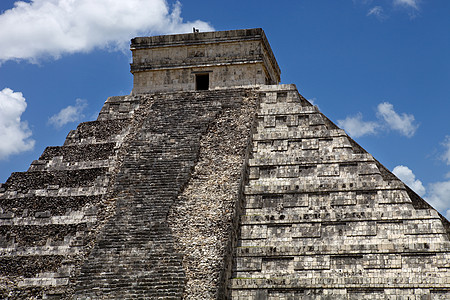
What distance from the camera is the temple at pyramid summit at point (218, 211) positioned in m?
14.9

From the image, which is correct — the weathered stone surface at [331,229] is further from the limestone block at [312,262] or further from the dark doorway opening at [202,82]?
the dark doorway opening at [202,82]

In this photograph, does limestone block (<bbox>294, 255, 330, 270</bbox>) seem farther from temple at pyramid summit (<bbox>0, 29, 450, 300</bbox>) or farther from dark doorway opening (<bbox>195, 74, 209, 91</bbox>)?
dark doorway opening (<bbox>195, 74, 209, 91</bbox>)

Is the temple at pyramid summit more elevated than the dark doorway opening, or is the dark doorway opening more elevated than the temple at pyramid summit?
the dark doorway opening

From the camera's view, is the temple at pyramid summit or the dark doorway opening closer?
the temple at pyramid summit

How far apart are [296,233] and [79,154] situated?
5.93 metres

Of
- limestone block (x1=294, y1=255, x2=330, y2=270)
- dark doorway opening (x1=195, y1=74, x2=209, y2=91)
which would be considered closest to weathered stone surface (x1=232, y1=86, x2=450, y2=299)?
limestone block (x1=294, y1=255, x2=330, y2=270)

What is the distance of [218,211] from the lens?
1578 cm

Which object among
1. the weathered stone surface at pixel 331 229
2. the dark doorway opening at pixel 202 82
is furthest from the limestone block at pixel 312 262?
the dark doorway opening at pixel 202 82

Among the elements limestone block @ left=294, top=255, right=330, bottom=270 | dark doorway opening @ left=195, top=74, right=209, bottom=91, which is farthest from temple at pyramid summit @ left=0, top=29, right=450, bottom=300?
dark doorway opening @ left=195, top=74, right=209, bottom=91

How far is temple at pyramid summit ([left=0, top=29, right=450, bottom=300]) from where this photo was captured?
1492 cm

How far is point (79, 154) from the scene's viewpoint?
727 inches

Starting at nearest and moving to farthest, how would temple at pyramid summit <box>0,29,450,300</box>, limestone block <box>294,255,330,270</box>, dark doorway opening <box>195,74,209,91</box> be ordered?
temple at pyramid summit <box>0,29,450,300</box>
limestone block <box>294,255,330,270</box>
dark doorway opening <box>195,74,209,91</box>

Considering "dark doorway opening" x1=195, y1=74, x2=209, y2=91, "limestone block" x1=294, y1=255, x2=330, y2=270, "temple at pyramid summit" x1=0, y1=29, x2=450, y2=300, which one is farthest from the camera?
"dark doorway opening" x1=195, y1=74, x2=209, y2=91

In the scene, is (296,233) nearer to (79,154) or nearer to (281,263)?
(281,263)
